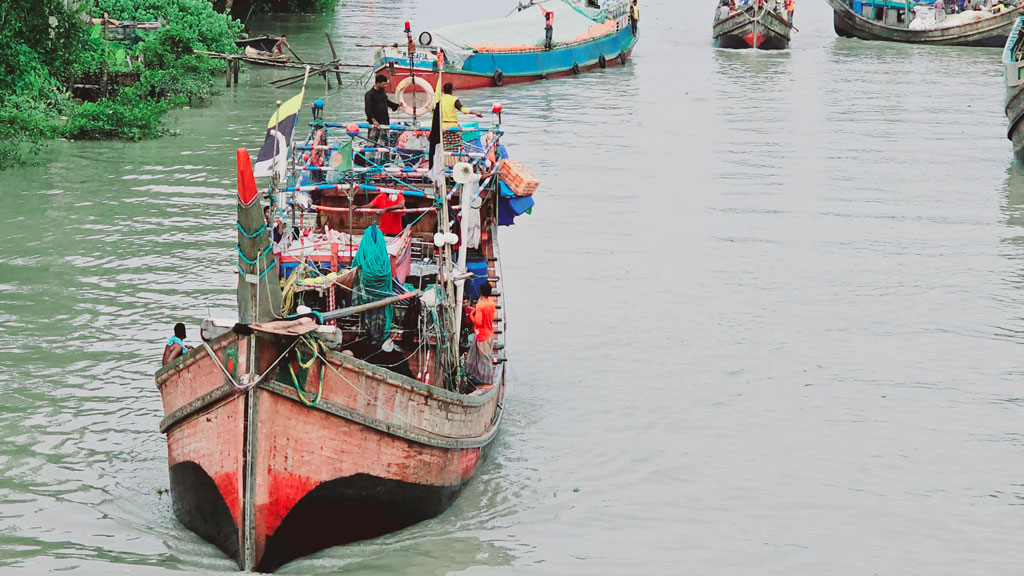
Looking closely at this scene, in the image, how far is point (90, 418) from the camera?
13.0 meters

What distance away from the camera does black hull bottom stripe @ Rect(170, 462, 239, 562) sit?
32.7 ft

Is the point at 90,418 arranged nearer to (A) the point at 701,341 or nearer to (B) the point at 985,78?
(A) the point at 701,341

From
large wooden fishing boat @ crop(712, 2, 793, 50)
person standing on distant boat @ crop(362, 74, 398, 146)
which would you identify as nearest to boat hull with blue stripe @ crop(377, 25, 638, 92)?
large wooden fishing boat @ crop(712, 2, 793, 50)

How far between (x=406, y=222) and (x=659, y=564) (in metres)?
4.69

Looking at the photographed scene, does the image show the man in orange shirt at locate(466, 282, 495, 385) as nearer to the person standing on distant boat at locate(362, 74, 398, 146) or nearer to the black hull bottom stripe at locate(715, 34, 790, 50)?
the person standing on distant boat at locate(362, 74, 398, 146)

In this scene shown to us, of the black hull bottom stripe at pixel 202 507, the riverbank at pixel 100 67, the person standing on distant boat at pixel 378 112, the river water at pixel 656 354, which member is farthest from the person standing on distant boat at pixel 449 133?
the riverbank at pixel 100 67

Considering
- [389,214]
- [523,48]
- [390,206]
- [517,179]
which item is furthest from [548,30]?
[390,206]

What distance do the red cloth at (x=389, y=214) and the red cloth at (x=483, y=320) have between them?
1.73 meters

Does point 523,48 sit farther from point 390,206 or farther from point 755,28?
point 390,206

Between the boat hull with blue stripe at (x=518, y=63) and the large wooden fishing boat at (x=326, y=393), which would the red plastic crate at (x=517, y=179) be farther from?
the boat hull with blue stripe at (x=518, y=63)

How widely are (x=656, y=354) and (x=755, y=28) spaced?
1276 inches

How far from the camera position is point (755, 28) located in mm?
45625

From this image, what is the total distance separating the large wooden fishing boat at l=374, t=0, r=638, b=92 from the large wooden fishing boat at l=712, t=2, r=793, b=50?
12.3 ft

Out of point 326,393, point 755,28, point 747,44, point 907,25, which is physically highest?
point 907,25
